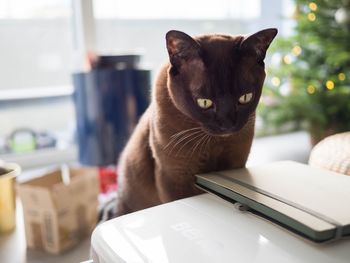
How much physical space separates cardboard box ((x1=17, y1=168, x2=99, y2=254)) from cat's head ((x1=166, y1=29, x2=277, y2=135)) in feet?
1.36

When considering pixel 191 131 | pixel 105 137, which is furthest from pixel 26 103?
pixel 191 131

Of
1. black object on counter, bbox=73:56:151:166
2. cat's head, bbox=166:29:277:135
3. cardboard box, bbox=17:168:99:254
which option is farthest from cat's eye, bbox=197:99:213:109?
black object on counter, bbox=73:56:151:166

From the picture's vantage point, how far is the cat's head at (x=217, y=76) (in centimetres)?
74

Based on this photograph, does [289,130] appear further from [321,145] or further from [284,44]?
[321,145]

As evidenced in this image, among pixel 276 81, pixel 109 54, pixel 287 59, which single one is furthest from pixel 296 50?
pixel 109 54

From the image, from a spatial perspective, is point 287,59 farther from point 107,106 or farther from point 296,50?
point 107,106

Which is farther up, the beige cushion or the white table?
the beige cushion

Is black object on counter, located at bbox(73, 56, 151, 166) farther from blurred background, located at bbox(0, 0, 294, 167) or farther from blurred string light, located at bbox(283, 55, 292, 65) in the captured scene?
blurred string light, located at bbox(283, 55, 292, 65)

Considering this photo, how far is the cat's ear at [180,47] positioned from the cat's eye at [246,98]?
0.12m

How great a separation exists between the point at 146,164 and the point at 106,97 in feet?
1.62

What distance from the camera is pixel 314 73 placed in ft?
5.94

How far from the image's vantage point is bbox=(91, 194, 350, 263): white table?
0.55 meters

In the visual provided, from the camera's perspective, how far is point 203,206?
0.72 meters

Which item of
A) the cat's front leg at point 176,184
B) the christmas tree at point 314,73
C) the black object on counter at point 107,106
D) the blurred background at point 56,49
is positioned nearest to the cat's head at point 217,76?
the cat's front leg at point 176,184
